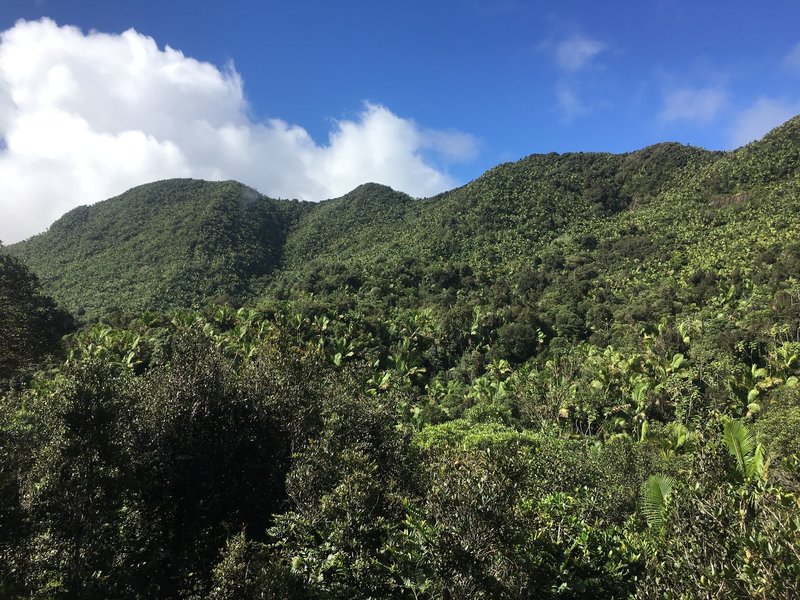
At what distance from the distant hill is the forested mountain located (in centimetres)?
65

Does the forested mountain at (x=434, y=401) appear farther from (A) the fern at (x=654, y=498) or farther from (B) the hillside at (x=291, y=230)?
(B) the hillside at (x=291, y=230)

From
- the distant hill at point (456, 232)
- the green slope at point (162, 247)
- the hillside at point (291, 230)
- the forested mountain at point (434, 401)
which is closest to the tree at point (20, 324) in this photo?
the forested mountain at point (434, 401)

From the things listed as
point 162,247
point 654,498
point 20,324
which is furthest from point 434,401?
point 162,247

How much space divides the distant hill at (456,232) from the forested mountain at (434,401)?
650 mm

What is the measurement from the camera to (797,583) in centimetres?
480

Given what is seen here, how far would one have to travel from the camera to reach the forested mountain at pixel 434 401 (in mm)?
7074

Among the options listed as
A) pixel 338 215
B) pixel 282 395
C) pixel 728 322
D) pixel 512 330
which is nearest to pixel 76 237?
pixel 338 215

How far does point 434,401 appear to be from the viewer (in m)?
40.6

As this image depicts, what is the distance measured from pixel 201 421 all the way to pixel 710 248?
212 ft

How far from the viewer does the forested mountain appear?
707cm

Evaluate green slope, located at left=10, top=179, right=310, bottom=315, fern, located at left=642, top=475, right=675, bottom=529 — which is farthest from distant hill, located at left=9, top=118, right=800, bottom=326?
fern, located at left=642, top=475, right=675, bottom=529

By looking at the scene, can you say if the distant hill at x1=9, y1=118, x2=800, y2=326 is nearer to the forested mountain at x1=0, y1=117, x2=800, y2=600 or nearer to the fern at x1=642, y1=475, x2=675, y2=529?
the forested mountain at x1=0, y1=117, x2=800, y2=600

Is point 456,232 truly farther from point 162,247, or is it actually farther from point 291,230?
point 162,247

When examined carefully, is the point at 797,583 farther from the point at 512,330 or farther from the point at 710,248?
the point at 710,248
